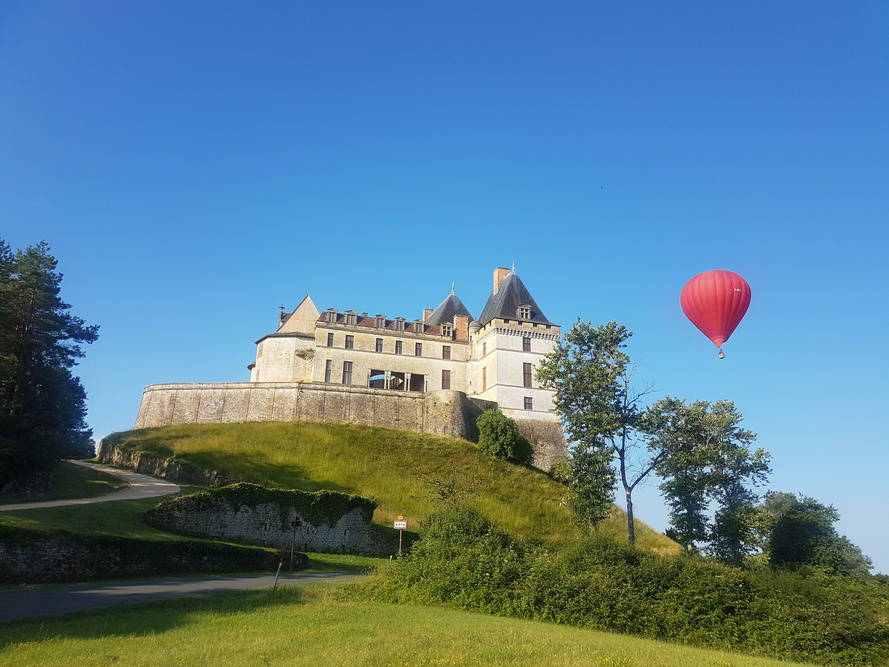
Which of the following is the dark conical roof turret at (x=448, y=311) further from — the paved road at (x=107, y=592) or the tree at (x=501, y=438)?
the paved road at (x=107, y=592)

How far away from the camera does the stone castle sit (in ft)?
159

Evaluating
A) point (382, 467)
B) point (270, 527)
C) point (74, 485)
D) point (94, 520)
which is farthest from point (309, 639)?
point (382, 467)

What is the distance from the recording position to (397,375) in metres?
55.7

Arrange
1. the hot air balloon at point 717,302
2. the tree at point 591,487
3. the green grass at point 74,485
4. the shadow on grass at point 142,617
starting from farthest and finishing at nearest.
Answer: the tree at point 591,487, the green grass at point 74,485, the hot air balloon at point 717,302, the shadow on grass at point 142,617

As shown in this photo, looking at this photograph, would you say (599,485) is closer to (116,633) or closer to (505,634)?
(505,634)

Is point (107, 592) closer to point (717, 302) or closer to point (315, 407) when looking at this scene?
point (717, 302)

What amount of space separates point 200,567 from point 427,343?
37.0 metres

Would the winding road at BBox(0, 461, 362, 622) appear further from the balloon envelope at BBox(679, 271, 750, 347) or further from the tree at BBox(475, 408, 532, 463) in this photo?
the tree at BBox(475, 408, 532, 463)

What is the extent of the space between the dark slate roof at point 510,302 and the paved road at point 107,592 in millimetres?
37418

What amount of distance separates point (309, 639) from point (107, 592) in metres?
8.35

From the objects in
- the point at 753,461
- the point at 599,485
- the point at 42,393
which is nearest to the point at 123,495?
the point at 42,393

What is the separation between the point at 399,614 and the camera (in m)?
14.1

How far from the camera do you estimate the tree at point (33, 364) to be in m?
28.0

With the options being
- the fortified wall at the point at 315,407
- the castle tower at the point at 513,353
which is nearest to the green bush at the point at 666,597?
the fortified wall at the point at 315,407
